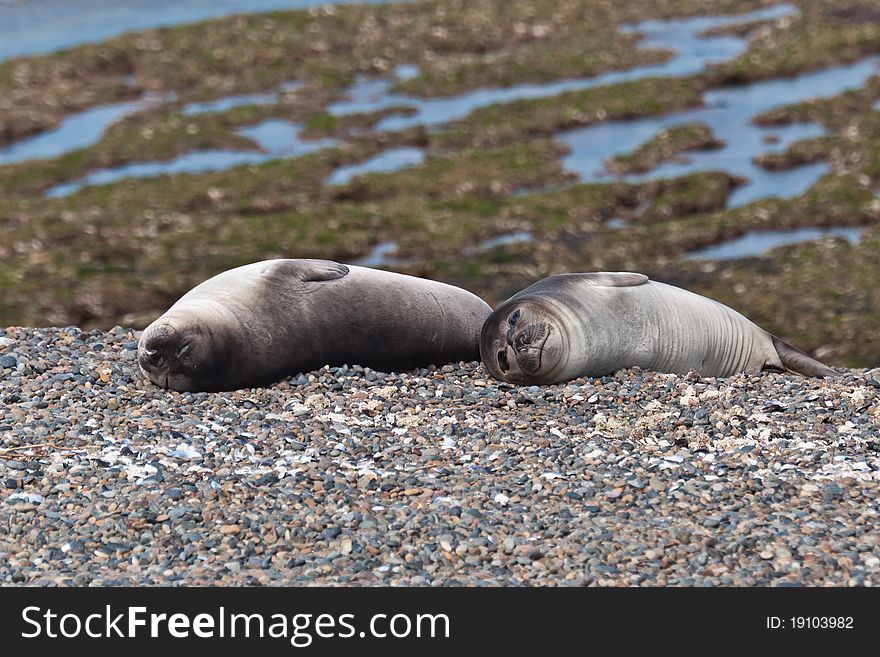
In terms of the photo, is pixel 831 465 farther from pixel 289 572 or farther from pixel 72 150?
pixel 72 150

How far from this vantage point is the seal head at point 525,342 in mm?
13359

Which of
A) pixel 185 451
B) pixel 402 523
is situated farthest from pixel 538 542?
pixel 185 451

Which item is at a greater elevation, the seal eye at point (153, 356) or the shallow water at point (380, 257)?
the seal eye at point (153, 356)

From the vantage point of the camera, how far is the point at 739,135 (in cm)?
3884

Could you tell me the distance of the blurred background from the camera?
27.6m

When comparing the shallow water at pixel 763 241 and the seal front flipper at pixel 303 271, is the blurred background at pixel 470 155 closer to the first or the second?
the shallow water at pixel 763 241

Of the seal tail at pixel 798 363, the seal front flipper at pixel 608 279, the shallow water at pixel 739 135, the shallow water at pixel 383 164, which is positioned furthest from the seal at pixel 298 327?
the shallow water at pixel 383 164

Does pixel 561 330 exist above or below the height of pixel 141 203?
above

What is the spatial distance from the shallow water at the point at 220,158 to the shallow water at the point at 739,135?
937 centimetres

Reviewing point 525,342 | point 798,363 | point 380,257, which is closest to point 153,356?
point 525,342

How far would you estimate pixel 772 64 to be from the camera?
4538cm

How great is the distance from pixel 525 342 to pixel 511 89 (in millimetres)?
33630

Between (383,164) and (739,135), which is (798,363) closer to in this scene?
(383,164)

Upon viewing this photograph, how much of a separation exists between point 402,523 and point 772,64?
40.0 meters
